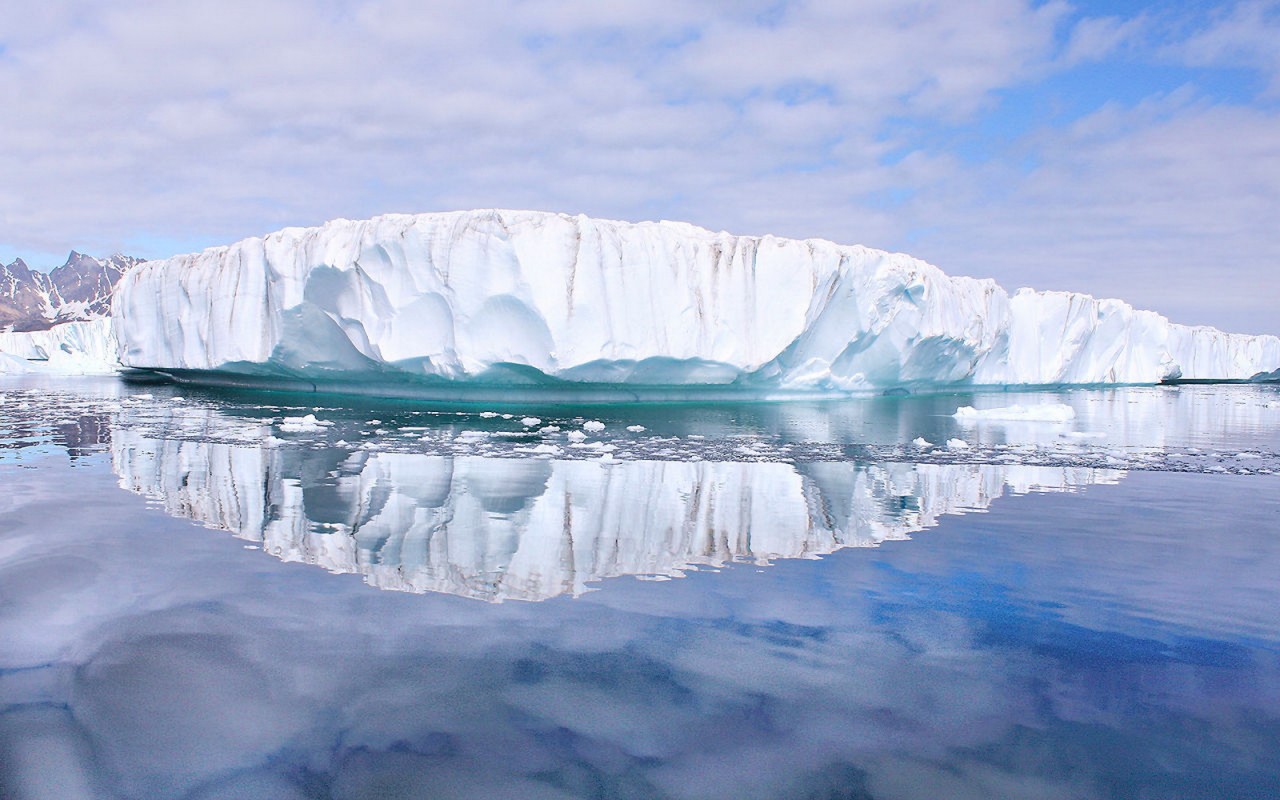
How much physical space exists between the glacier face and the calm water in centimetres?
813

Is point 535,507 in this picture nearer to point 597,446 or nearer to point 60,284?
point 597,446

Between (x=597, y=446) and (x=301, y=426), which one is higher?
(x=301, y=426)

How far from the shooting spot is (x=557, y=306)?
14.6m

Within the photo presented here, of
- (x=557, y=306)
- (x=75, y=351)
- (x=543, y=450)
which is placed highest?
(x=75, y=351)

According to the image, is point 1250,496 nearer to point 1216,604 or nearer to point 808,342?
point 1216,604

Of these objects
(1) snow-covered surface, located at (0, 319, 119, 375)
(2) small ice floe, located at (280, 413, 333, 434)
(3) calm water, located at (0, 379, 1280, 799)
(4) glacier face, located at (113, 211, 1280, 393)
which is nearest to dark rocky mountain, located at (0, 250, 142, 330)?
(1) snow-covered surface, located at (0, 319, 119, 375)

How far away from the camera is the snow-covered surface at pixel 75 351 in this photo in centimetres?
3609

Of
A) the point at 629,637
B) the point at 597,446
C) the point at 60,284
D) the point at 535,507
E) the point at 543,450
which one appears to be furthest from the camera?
the point at 60,284

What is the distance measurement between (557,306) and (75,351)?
3473 centimetres

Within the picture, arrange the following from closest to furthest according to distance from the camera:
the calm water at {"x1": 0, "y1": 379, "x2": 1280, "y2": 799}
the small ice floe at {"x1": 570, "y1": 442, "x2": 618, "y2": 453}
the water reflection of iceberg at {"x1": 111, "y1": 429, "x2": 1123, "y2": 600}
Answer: the calm water at {"x1": 0, "y1": 379, "x2": 1280, "y2": 799} → the water reflection of iceberg at {"x1": 111, "y1": 429, "x2": 1123, "y2": 600} → the small ice floe at {"x1": 570, "y1": 442, "x2": 618, "y2": 453}

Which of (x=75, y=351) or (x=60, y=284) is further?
(x=60, y=284)

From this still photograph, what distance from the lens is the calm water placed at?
2.26 meters

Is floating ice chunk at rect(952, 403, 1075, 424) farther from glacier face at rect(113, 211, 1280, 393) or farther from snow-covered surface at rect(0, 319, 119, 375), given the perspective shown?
snow-covered surface at rect(0, 319, 119, 375)

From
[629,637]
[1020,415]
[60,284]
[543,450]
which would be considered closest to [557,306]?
[543,450]
